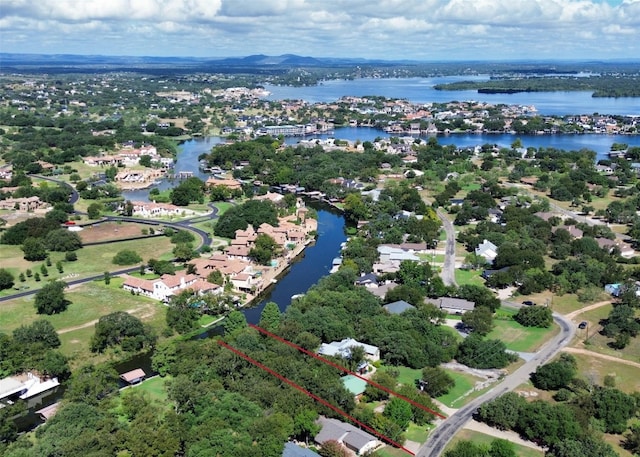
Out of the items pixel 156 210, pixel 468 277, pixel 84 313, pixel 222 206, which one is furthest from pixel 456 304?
pixel 156 210

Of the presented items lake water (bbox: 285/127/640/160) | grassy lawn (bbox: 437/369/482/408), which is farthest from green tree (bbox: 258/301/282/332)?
lake water (bbox: 285/127/640/160)

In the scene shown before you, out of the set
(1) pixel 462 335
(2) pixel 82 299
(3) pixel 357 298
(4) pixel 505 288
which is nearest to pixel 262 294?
(3) pixel 357 298

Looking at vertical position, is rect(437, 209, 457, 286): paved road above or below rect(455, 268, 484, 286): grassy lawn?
above

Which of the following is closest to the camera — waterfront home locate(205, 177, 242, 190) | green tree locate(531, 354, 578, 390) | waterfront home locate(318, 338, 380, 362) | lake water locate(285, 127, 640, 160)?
green tree locate(531, 354, 578, 390)

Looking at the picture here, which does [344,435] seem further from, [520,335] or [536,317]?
[536,317]

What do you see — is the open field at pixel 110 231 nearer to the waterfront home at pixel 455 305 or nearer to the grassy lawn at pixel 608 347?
the waterfront home at pixel 455 305

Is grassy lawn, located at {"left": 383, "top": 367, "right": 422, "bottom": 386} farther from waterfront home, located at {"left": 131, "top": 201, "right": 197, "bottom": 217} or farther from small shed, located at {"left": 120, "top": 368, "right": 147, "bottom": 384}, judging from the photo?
waterfront home, located at {"left": 131, "top": 201, "right": 197, "bottom": 217}

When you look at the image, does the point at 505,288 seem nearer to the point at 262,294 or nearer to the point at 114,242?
the point at 262,294
